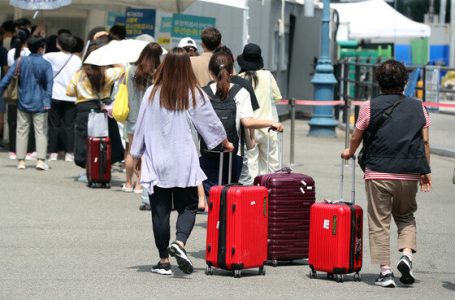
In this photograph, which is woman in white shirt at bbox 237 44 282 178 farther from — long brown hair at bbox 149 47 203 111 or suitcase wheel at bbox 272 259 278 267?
long brown hair at bbox 149 47 203 111

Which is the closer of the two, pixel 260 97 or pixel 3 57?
pixel 260 97

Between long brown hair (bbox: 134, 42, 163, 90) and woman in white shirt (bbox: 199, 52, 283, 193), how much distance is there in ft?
7.13

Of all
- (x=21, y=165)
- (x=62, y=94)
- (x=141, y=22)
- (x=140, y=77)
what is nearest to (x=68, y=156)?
(x=62, y=94)

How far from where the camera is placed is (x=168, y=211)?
30.0 feet

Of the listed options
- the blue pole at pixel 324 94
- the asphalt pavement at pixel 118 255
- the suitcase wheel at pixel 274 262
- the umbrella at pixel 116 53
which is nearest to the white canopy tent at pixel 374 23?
the blue pole at pixel 324 94

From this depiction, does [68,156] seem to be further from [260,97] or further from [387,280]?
[387,280]

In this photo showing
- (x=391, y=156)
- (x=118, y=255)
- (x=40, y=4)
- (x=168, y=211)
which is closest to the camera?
(x=391, y=156)

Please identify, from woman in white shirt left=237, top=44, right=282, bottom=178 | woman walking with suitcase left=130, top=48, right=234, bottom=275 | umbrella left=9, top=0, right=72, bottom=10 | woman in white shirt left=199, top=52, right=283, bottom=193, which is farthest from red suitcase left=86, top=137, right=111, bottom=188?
woman walking with suitcase left=130, top=48, right=234, bottom=275

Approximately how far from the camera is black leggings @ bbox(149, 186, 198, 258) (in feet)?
29.8

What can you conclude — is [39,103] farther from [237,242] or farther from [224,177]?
[237,242]

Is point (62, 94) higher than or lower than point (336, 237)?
higher

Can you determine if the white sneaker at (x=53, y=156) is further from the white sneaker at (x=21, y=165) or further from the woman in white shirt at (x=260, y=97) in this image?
the woman in white shirt at (x=260, y=97)

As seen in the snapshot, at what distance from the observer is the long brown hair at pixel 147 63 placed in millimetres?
12805

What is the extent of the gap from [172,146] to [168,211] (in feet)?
1.60
